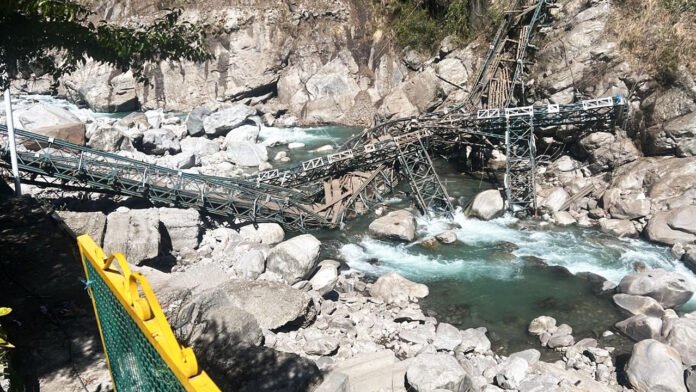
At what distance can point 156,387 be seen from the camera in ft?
10.0

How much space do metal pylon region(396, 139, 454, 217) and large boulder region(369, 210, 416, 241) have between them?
1.25m

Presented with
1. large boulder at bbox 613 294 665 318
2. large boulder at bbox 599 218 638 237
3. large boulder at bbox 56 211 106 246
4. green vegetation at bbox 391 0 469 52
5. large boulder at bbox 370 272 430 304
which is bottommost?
large boulder at bbox 370 272 430 304

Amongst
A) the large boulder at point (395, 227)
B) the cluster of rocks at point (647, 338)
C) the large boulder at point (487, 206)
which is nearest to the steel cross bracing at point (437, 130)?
the large boulder at point (487, 206)

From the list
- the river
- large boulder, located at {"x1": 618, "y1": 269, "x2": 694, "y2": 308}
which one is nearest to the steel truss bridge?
the river

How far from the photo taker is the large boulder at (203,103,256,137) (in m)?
27.2

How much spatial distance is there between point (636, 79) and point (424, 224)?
9.56 m

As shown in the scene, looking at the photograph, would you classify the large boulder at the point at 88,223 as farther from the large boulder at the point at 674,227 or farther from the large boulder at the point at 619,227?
the large boulder at the point at 674,227

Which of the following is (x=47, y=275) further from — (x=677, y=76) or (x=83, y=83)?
(x=83, y=83)

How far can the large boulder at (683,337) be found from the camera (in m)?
10.2

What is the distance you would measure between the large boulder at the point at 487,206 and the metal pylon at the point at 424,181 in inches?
32.5

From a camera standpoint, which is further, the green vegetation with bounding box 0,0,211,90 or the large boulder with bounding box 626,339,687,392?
the large boulder with bounding box 626,339,687,392

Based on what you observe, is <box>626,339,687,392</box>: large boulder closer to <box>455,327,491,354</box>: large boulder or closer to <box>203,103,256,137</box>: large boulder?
<box>455,327,491,354</box>: large boulder

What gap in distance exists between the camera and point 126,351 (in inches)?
137

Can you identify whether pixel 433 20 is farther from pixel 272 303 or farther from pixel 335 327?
pixel 272 303
